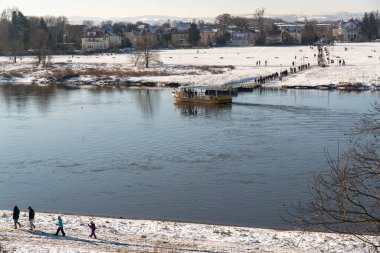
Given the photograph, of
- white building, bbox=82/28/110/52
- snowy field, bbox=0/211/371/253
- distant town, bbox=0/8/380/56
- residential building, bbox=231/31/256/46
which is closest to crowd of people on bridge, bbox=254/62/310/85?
distant town, bbox=0/8/380/56

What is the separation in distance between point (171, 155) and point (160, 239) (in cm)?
1086

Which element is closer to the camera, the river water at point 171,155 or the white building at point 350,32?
the river water at point 171,155

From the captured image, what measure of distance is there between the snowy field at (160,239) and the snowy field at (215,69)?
40.6 metres

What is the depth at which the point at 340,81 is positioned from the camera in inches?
2247

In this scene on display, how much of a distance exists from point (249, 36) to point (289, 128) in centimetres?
9665

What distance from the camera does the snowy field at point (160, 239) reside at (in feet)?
51.8

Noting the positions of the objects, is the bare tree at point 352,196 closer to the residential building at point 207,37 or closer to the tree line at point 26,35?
the tree line at point 26,35

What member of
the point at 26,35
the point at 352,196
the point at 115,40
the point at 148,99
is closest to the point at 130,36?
the point at 115,40

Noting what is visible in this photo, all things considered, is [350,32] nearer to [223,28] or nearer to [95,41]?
[223,28]

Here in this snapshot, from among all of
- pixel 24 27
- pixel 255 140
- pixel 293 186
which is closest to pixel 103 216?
pixel 293 186

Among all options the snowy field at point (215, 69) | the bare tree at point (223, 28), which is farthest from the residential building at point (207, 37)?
the snowy field at point (215, 69)

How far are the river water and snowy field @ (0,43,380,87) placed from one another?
1355cm

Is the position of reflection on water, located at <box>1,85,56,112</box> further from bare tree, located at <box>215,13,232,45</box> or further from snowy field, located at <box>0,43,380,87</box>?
bare tree, located at <box>215,13,232,45</box>

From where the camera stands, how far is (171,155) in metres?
27.5
